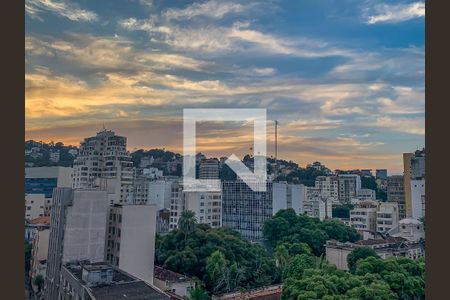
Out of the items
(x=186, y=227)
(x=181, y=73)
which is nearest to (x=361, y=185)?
(x=186, y=227)

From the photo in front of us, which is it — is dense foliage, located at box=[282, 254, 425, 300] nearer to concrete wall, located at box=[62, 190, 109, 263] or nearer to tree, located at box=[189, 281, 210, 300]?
tree, located at box=[189, 281, 210, 300]

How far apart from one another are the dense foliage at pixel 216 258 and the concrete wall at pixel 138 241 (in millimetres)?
374

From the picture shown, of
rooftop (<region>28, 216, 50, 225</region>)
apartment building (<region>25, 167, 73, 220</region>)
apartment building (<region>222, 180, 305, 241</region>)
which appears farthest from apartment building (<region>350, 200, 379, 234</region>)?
rooftop (<region>28, 216, 50, 225</region>)

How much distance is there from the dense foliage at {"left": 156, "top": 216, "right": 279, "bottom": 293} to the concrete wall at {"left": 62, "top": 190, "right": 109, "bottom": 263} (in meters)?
0.94

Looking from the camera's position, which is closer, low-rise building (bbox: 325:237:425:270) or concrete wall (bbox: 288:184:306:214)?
low-rise building (bbox: 325:237:425:270)

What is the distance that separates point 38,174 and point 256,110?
2.75 meters

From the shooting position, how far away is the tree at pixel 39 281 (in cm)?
451

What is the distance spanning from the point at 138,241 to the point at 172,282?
29.4 inches

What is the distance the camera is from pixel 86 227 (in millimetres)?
4664

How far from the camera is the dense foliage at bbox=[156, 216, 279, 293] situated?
5641mm

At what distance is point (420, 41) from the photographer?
5008 mm

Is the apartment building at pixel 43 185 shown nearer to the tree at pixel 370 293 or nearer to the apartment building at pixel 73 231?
the apartment building at pixel 73 231

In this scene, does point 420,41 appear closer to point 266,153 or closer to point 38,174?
point 266,153

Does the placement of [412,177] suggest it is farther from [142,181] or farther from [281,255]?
[142,181]
